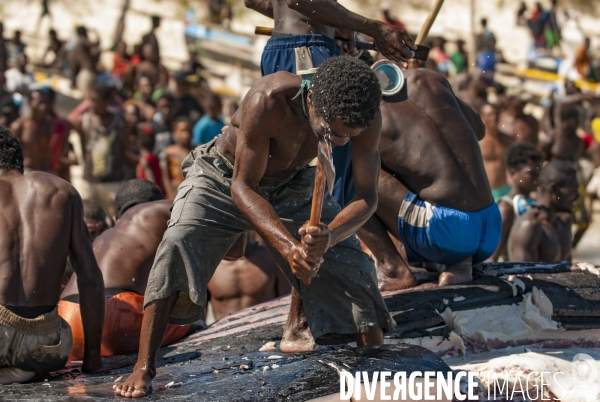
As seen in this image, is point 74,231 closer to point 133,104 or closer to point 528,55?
point 133,104

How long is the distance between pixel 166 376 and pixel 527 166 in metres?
4.41

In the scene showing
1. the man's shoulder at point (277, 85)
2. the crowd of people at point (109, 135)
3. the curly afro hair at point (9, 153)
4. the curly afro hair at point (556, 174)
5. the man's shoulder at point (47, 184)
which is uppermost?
the man's shoulder at point (277, 85)

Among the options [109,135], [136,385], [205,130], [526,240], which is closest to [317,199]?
[136,385]

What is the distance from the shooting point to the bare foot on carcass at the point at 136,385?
4.00 m

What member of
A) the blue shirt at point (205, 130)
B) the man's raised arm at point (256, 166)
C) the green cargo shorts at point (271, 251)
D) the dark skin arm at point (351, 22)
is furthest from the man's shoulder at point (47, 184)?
the blue shirt at point (205, 130)

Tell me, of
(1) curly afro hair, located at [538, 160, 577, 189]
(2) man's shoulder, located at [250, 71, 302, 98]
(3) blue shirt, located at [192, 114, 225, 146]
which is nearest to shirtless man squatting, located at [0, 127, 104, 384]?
(2) man's shoulder, located at [250, 71, 302, 98]

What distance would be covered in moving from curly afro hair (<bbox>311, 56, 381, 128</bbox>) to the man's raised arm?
27 centimetres

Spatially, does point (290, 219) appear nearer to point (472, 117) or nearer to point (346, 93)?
point (346, 93)

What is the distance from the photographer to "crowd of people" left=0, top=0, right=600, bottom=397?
418 centimetres

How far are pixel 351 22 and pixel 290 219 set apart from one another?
3.68 ft

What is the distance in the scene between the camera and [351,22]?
192 inches

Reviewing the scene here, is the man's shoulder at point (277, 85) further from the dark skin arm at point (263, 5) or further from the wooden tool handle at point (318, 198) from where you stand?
the dark skin arm at point (263, 5)

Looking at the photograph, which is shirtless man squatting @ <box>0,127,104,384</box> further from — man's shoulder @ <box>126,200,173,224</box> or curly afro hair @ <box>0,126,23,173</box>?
man's shoulder @ <box>126,200,173,224</box>

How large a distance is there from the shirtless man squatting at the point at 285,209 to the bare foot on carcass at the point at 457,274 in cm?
112
